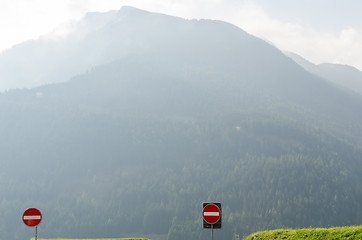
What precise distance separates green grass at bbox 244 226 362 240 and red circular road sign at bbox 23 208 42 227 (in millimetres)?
11869

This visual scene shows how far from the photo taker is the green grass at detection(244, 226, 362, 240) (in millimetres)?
17000

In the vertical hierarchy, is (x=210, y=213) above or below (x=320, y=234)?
above

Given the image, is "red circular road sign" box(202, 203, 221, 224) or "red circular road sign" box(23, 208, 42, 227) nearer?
"red circular road sign" box(202, 203, 221, 224)

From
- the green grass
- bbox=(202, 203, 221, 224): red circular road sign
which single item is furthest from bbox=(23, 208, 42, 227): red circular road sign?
the green grass

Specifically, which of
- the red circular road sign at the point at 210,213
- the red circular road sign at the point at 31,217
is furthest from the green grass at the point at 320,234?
the red circular road sign at the point at 31,217

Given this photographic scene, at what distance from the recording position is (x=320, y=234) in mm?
18406

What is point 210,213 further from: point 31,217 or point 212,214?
point 31,217

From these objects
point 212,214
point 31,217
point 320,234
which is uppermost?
point 31,217

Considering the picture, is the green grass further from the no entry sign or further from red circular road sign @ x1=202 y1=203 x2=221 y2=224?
red circular road sign @ x1=202 y1=203 x2=221 y2=224

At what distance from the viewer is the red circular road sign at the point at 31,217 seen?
81.7 ft

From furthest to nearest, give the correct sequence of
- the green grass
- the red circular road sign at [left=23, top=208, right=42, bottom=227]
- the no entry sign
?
the red circular road sign at [left=23, top=208, right=42, bottom=227] < the no entry sign < the green grass

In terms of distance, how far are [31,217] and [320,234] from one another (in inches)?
593

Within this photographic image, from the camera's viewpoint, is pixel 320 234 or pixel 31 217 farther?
pixel 31 217

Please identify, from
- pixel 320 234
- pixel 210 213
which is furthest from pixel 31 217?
pixel 320 234
